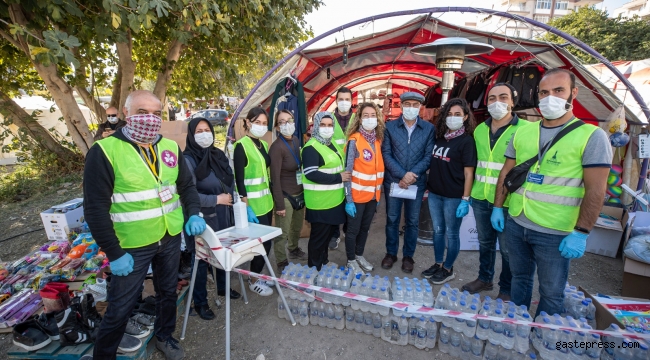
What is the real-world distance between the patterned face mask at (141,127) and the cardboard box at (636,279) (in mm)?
4855

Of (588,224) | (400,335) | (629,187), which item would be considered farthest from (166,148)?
(629,187)

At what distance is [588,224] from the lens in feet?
6.84

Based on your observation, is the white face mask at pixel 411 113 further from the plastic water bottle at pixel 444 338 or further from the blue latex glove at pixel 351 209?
the plastic water bottle at pixel 444 338

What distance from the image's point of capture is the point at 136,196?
6.64 feet

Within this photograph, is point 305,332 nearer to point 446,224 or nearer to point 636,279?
point 446,224

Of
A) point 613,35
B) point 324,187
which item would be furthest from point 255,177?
point 613,35

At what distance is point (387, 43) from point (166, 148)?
4.59 m

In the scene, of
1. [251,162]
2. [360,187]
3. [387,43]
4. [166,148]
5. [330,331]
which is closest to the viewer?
[166,148]

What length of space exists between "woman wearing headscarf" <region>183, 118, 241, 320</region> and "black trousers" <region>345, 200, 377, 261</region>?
142 centimetres

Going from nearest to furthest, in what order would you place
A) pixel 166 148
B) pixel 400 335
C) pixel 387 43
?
1. pixel 166 148
2. pixel 400 335
3. pixel 387 43

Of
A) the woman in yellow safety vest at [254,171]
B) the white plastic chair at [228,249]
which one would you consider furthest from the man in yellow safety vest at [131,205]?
the woman in yellow safety vest at [254,171]

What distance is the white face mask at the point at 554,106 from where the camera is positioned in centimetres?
216

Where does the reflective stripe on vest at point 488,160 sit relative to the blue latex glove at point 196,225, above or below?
above

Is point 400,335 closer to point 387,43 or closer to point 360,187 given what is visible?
point 360,187
